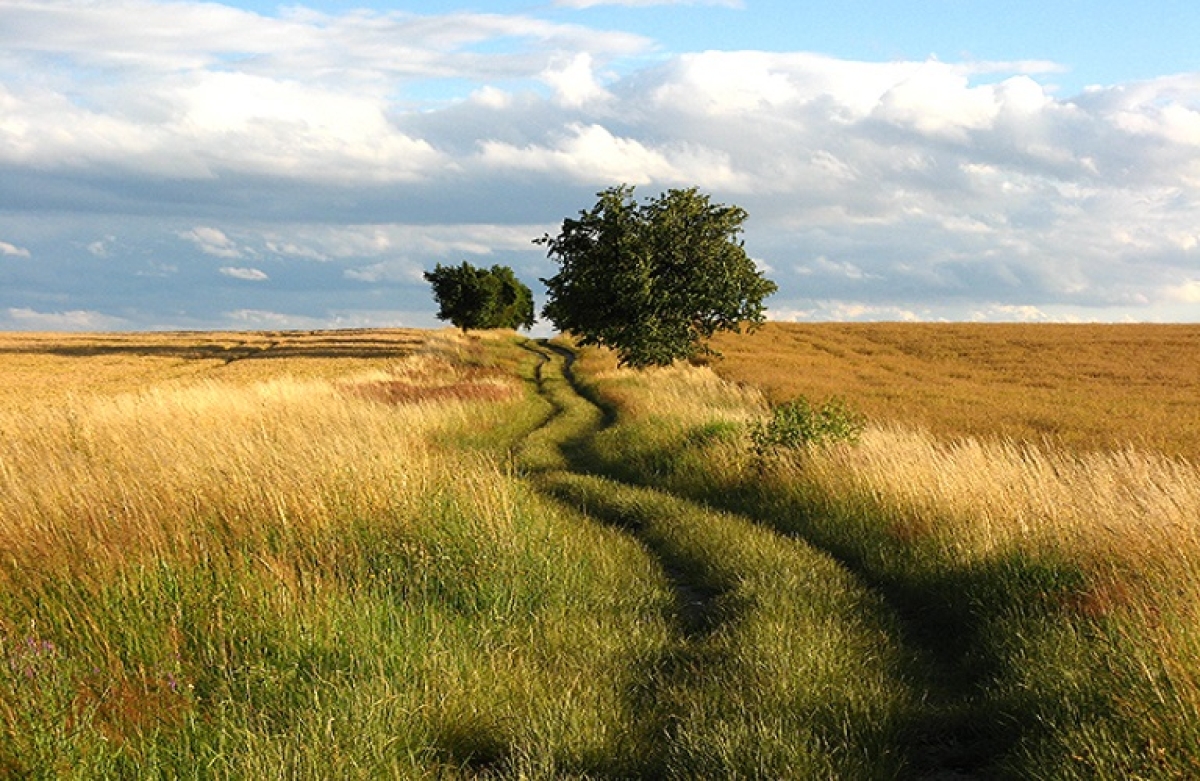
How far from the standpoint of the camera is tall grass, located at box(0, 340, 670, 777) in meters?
5.23

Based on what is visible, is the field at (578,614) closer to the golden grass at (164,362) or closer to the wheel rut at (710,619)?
the wheel rut at (710,619)

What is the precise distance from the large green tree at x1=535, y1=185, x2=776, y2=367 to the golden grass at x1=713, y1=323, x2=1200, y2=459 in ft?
9.80

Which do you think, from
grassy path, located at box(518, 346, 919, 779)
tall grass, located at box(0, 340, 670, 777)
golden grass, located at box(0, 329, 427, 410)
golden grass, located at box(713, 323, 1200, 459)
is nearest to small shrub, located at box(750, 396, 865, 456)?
grassy path, located at box(518, 346, 919, 779)

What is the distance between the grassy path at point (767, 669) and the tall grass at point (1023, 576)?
1.68ft

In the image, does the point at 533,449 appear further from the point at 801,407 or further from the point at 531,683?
the point at 531,683

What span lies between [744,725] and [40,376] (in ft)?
167

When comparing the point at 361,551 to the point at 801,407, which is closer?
the point at 361,551

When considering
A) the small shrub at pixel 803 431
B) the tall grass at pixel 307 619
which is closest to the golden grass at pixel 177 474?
the tall grass at pixel 307 619

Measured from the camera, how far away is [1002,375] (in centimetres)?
4700

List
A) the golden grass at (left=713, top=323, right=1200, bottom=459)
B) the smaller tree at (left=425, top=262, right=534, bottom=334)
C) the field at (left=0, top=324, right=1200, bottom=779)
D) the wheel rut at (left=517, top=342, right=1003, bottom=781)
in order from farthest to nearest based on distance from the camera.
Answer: the smaller tree at (left=425, top=262, right=534, bottom=334), the golden grass at (left=713, top=323, right=1200, bottom=459), the wheel rut at (left=517, top=342, right=1003, bottom=781), the field at (left=0, top=324, right=1200, bottom=779)

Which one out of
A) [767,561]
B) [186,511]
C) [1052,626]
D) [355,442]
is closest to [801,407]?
[767,561]

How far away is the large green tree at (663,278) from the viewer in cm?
3706

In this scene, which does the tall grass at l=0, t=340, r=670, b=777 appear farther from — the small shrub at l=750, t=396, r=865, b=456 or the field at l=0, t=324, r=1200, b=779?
the small shrub at l=750, t=396, r=865, b=456

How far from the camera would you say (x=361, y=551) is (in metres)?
8.62
